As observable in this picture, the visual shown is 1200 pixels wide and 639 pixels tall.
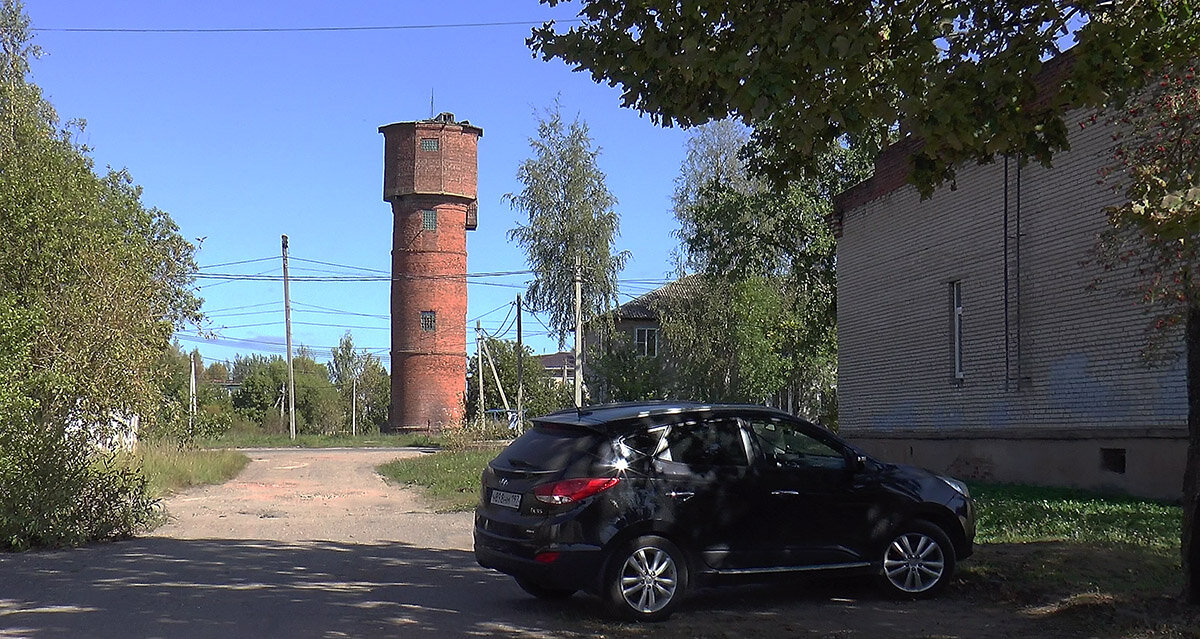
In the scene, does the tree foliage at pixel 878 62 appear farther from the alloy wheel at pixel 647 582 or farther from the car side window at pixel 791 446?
the alloy wheel at pixel 647 582

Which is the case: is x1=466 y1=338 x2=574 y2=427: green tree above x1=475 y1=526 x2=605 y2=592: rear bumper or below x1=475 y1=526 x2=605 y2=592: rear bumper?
above

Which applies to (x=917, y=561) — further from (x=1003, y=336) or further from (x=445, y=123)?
(x=445, y=123)

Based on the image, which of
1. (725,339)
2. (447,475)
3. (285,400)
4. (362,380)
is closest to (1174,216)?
(447,475)

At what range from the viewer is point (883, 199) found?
23.8 meters

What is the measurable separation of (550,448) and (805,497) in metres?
2.00

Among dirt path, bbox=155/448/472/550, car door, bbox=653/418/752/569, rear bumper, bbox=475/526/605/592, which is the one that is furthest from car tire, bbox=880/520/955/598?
dirt path, bbox=155/448/472/550

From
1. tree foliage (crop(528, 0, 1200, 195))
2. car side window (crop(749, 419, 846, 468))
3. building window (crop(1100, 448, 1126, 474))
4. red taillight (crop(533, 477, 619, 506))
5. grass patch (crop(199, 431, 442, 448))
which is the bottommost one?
grass patch (crop(199, 431, 442, 448))

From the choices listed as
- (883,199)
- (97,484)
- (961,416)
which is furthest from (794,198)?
(97,484)

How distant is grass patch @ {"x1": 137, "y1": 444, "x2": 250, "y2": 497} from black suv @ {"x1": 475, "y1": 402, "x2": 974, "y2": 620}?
13804 mm

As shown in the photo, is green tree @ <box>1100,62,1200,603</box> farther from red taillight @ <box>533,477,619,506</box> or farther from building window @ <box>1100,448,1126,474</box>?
red taillight @ <box>533,477,619,506</box>

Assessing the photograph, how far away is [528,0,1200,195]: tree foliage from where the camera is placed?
7805 millimetres

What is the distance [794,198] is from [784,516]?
69.6ft

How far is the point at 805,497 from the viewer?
9.25 metres

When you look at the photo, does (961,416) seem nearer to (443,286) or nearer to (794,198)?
(794,198)
